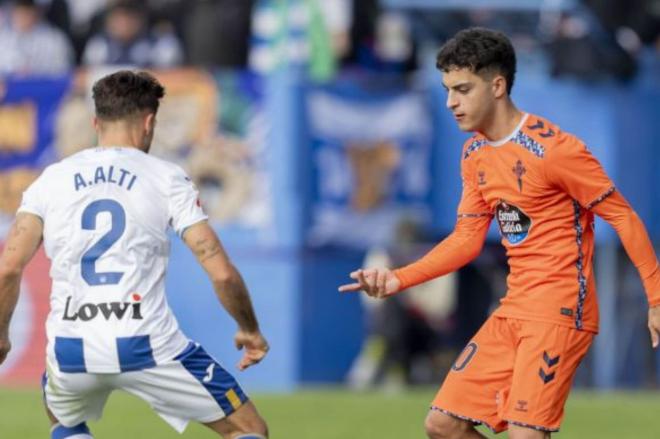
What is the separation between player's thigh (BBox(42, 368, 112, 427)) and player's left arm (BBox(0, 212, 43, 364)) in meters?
0.41

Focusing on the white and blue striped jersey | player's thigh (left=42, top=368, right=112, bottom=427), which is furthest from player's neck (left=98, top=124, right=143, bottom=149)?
player's thigh (left=42, top=368, right=112, bottom=427)

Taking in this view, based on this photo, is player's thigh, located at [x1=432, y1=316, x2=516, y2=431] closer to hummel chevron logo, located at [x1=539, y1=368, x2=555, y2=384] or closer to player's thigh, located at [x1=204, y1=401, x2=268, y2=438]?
hummel chevron logo, located at [x1=539, y1=368, x2=555, y2=384]

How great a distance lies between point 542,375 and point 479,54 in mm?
1515

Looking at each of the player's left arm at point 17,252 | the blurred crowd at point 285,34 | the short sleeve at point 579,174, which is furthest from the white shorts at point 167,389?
the blurred crowd at point 285,34

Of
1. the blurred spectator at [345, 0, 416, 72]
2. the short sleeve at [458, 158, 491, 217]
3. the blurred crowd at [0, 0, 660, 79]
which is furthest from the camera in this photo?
the blurred spectator at [345, 0, 416, 72]

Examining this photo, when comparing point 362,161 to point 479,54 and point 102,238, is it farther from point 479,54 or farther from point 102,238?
point 102,238

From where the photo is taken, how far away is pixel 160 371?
831cm

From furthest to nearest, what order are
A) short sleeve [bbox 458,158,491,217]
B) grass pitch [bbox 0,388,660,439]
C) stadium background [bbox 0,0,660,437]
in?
stadium background [bbox 0,0,660,437]
grass pitch [bbox 0,388,660,439]
short sleeve [bbox 458,158,491,217]

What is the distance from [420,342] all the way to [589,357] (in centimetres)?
172

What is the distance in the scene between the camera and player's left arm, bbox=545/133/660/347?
Result: 27.9 feet

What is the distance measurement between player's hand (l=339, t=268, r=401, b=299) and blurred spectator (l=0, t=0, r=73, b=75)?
10.0m

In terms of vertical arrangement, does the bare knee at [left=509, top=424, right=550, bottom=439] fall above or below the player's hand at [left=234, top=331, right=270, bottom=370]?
below

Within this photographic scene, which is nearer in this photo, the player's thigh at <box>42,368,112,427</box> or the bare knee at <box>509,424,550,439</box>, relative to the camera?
the player's thigh at <box>42,368,112,427</box>

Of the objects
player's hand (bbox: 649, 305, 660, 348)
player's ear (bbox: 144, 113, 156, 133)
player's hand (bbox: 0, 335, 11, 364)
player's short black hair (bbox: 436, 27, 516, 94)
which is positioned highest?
player's short black hair (bbox: 436, 27, 516, 94)
